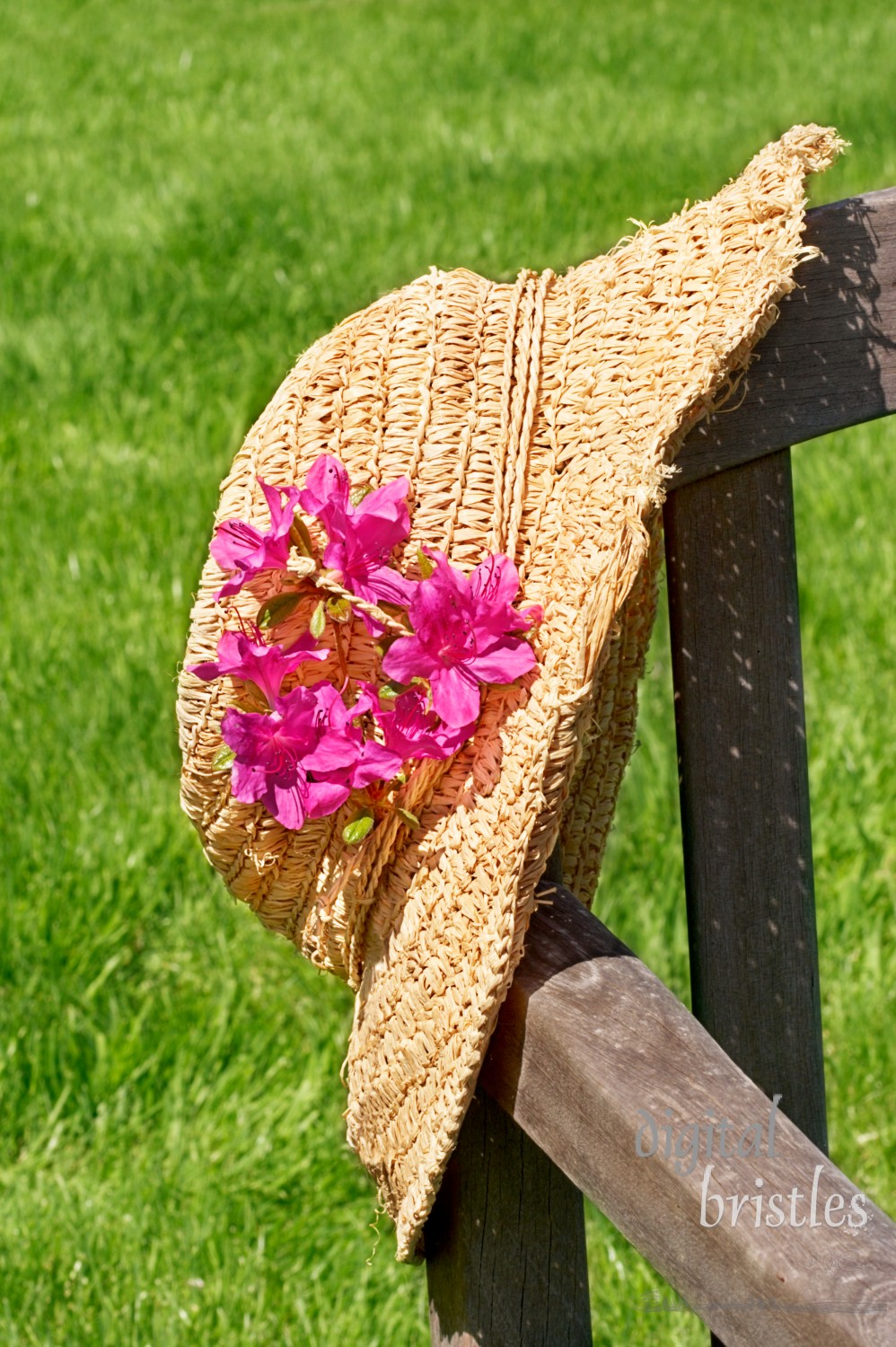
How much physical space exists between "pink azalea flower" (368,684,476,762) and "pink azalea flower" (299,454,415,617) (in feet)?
0.17

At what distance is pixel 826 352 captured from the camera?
3.38 feet

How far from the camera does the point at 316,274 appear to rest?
4.61 meters

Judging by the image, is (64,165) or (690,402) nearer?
(690,402)

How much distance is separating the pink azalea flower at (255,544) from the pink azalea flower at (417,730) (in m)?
0.12

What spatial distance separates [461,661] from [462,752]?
0.25ft

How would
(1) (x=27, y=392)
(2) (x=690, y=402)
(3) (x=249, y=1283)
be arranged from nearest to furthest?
(2) (x=690, y=402) → (3) (x=249, y=1283) → (1) (x=27, y=392)

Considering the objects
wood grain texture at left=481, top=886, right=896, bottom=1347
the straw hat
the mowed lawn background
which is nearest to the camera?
wood grain texture at left=481, top=886, right=896, bottom=1347

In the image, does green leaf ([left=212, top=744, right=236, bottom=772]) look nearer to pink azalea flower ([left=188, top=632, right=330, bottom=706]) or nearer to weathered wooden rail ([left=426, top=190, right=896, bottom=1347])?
pink azalea flower ([left=188, top=632, right=330, bottom=706])

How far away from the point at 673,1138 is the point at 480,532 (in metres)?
0.40

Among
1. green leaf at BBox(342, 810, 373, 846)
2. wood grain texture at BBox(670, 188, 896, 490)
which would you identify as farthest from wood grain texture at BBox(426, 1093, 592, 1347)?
wood grain texture at BBox(670, 188, 896, 490)

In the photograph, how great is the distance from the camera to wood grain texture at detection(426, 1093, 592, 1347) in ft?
3.81

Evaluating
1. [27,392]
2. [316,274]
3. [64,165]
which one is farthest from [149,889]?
[64,165]

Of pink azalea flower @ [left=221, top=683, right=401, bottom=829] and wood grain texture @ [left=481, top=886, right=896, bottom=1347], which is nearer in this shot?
wood grain texture @ [left=481, top=886, right=896, bottom=1347]

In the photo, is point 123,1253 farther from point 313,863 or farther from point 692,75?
point 692,75
